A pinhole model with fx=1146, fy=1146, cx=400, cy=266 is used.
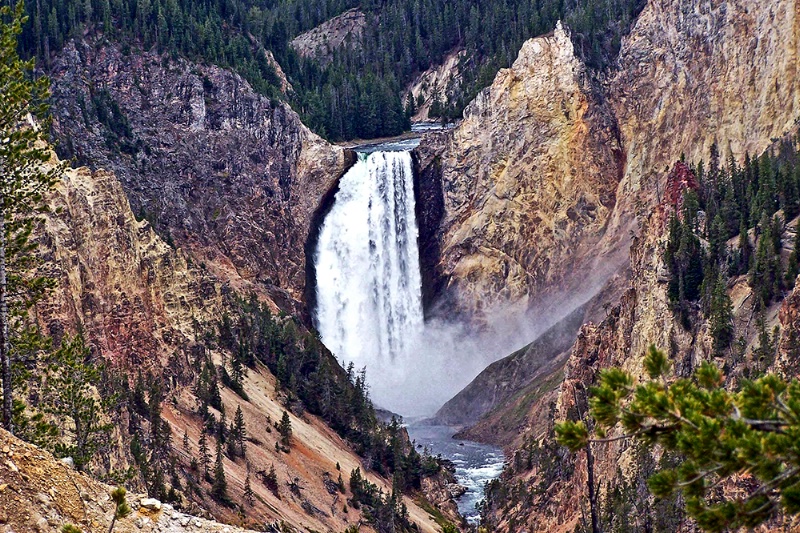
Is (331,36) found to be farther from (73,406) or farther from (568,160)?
(73,406)

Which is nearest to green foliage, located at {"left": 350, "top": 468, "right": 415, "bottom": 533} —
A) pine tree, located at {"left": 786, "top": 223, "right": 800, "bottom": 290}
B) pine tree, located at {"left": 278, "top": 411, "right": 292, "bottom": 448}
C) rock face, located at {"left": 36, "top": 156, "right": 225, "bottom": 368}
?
pine tree, located at {"left": 278, "top": 411, "right": 292, "bottom": 448}

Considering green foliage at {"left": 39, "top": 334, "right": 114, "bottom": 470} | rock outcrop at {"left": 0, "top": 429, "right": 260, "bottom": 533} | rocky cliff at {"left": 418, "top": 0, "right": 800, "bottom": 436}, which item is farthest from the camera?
rocky cliff at {"left": 418, "top": 0, "right": 800, "bottom": 436}

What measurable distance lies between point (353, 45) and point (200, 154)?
6668cm

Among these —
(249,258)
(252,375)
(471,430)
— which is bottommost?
(471,430)

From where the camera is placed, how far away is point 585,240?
109688mm

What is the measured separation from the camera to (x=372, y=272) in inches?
4503

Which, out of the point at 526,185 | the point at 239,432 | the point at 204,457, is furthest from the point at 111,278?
the point at 526,185

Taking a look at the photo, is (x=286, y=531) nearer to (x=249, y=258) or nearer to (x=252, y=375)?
(x=252, y=375)

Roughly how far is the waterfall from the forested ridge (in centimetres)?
1250

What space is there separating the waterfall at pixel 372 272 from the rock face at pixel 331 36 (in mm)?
50921

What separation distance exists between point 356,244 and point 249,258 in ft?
51.1

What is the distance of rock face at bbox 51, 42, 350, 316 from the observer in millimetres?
93875

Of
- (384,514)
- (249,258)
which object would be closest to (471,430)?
(249,258)

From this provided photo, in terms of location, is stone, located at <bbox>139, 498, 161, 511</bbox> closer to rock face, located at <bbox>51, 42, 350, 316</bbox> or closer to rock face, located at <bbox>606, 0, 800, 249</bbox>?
rock face, located at <bbox>51, 42, 350, 316</bbox>
